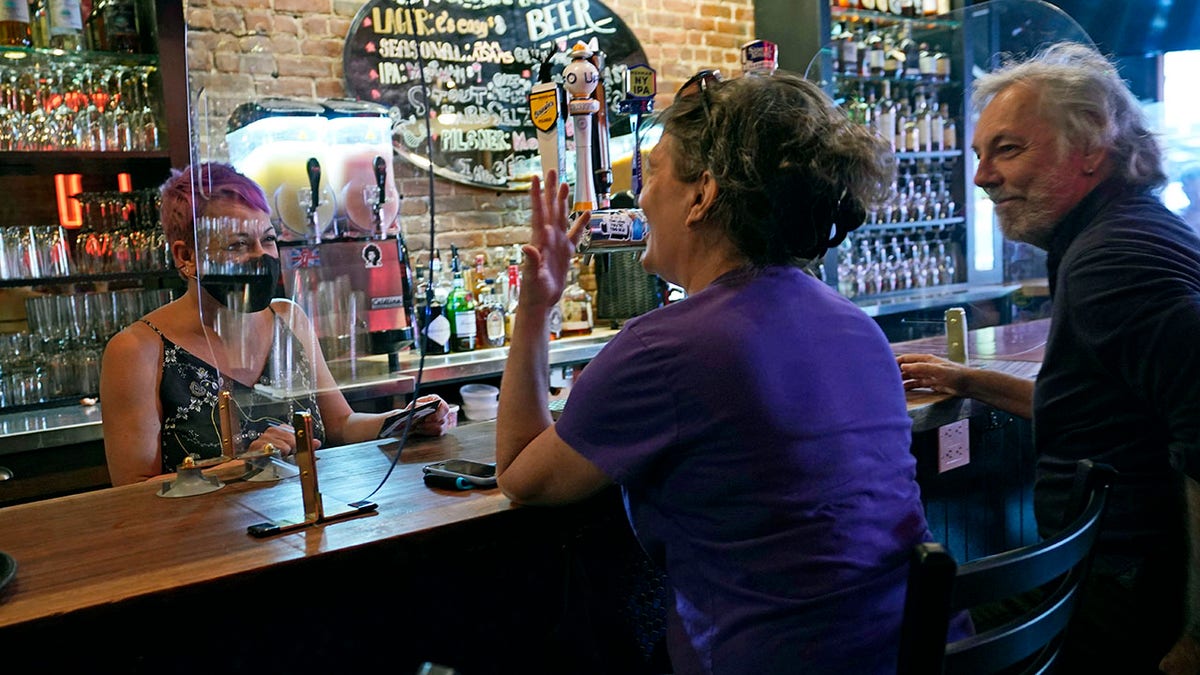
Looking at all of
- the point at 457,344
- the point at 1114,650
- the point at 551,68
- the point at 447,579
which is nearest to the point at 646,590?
the point at 447,579

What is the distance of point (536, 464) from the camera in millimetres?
1350

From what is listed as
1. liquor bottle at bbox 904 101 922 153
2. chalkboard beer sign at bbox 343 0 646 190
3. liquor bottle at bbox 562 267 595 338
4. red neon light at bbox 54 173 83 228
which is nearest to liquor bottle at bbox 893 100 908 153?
liquor bottle at bbox 904 101 922 153

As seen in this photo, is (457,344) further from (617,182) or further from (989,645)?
(989,645)

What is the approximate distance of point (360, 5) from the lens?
3947 millimetres

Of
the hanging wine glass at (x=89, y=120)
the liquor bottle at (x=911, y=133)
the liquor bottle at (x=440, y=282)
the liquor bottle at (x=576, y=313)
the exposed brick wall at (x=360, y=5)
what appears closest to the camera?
the hanging wine glass at (x=89, y=120)

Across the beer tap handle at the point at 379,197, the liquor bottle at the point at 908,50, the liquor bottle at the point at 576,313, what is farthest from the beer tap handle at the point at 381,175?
the liquor bottle at the point at 908,50

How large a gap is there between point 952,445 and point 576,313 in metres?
2.51

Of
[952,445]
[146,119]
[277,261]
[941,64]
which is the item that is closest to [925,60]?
[941,64]

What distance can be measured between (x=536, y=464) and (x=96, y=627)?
0.59 metres

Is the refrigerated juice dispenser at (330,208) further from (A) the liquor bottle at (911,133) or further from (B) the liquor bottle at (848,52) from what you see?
(A) the liquor bottle at (911,133)

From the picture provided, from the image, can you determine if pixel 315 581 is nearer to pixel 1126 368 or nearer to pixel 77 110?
pixel 1126 368

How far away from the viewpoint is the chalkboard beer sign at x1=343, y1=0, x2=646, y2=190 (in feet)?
13.6

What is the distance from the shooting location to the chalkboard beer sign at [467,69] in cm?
413

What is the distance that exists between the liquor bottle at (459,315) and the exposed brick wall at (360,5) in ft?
0.78
